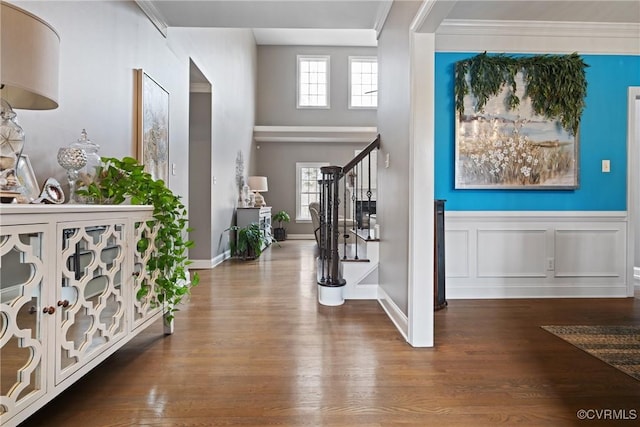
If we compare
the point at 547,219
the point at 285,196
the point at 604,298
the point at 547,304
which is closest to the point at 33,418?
the point at 547,304

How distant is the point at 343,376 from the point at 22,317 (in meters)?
1.33

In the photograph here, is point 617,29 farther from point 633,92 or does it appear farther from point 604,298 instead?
point 604,298

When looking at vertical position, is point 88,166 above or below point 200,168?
below

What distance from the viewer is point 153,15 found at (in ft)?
9.62

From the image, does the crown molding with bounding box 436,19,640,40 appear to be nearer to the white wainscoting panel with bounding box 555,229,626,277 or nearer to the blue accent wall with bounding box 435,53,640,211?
→ the blue accent wall with bounding box 435,53,640,211

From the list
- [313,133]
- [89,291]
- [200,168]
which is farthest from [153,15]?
[313,133]

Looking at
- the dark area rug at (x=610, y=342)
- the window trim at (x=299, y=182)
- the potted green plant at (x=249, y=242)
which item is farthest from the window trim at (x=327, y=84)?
the dark area rug at (x=610, y=342)

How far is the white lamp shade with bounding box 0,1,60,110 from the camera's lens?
113 cm

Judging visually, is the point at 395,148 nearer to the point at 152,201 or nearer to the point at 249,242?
the point at 152,201

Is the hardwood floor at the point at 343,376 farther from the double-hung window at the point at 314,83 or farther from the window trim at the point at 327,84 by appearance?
the double-hung window at the point at 314,83

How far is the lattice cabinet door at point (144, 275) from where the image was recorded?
1.83m

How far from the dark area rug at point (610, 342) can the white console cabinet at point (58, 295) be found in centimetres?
258

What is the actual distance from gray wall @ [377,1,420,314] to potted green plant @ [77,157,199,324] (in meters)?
1.41

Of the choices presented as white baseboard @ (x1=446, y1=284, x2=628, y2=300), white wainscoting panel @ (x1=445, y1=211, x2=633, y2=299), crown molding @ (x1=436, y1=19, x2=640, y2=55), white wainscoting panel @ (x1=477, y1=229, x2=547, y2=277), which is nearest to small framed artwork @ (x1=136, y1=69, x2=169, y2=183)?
crown molding @ (x1=436, y1=19, x2=640, y2=55)
